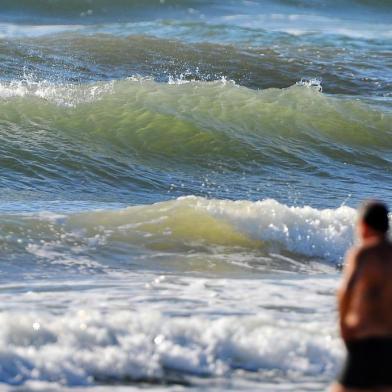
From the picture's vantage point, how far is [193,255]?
967 centimetres

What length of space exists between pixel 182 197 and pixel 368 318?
20.6 feet

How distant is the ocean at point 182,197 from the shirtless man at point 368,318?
1.36 m

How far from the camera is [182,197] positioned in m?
11.2

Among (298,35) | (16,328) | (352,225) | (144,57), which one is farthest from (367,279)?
(298,35)

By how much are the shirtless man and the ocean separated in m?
1.36

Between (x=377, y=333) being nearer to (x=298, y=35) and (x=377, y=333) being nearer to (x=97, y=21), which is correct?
(x=298, y=35)

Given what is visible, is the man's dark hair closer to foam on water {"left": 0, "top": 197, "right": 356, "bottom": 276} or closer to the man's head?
the man's head

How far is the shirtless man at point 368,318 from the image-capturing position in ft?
16.4

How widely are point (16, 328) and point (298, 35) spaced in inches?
786

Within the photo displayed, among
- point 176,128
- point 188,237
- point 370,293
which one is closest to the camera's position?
point 370,293

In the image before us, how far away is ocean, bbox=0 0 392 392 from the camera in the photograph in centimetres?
683

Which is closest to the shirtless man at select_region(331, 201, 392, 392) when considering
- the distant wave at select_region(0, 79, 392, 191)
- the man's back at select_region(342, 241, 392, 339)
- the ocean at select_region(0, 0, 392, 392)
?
the man's back at select_region(342, 241, 392, 339)

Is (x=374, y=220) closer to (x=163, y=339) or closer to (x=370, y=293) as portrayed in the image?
(x=370, y=293)

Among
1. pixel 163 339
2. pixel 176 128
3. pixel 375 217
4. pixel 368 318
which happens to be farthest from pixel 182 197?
pixel 368 318
